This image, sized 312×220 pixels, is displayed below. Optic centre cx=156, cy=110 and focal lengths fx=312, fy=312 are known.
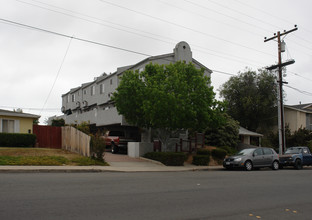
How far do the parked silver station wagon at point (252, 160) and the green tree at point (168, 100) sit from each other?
10.1 ft

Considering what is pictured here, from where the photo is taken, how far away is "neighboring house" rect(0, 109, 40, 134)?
23.1 m

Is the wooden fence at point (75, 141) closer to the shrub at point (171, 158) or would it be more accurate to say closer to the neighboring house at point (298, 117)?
the shrub at point (171, 158)

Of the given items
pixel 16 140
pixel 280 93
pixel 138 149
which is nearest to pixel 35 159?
pixel 16 140

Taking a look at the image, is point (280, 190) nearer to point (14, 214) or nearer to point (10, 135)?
point (14, 214)

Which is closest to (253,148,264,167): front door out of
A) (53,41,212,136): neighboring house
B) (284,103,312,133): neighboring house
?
(53,41,212,136): neighboring house

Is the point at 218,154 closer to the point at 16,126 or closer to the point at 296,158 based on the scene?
the point at 296,158

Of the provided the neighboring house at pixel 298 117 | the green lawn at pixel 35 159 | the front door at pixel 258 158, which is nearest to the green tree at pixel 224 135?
the front door at pixel 258 158

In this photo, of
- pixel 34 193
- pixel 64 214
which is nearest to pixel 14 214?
pixel 64 214

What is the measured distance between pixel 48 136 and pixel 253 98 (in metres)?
24.7

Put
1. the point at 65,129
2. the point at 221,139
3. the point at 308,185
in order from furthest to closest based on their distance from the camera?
1. the point at 221,139
2. the point at 65,129
3. the point at 308,185

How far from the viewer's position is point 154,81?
20.4m

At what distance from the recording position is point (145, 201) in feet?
25.8

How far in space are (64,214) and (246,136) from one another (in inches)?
1311

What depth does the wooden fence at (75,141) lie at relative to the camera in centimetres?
1948
